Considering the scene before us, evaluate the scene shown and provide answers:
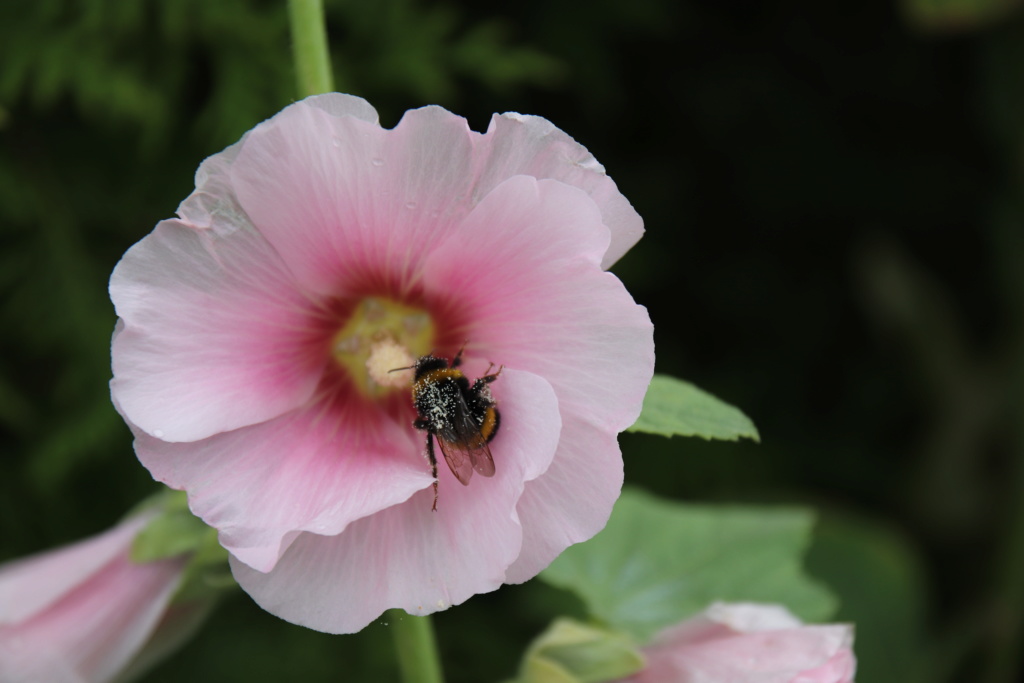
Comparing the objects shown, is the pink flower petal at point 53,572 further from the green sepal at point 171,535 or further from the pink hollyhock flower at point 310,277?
the pink hollyhock flower at point 310,277

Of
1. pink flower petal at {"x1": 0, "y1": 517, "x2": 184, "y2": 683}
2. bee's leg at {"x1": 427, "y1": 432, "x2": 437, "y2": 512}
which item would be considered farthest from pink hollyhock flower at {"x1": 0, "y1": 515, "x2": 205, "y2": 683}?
bee's leg at {"x1": 427, "y1": 432, "x2": 437, "y2": 512}

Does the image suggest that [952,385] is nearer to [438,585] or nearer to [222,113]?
[222,113]

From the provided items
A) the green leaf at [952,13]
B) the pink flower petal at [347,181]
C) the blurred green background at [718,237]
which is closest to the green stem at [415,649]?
the pink flower petal at [347,181]

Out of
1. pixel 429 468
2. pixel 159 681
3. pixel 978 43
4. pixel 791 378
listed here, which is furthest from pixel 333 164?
pixel 978 43

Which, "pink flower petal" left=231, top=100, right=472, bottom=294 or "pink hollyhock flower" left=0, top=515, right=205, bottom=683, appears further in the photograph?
"pink hollyhock flower" left=0, top=515, right=205, bottom=683

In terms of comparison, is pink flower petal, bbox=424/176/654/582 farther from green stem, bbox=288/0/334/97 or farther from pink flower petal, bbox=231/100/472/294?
green stem, bbox=288/0/334/97

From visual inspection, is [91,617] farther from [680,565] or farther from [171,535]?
[680,565]

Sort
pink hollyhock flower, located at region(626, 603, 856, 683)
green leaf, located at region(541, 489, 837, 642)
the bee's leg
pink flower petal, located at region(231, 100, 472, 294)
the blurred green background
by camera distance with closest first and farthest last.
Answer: pink flower petal, located at region(231, 100, 472, 294), the bee's leg, pink hollyhock flower, located at region(626, 603, 856, 683), green leaf, located at region(541, 489, 837, 642), the blurred green background

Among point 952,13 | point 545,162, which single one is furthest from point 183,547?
point 952,13
